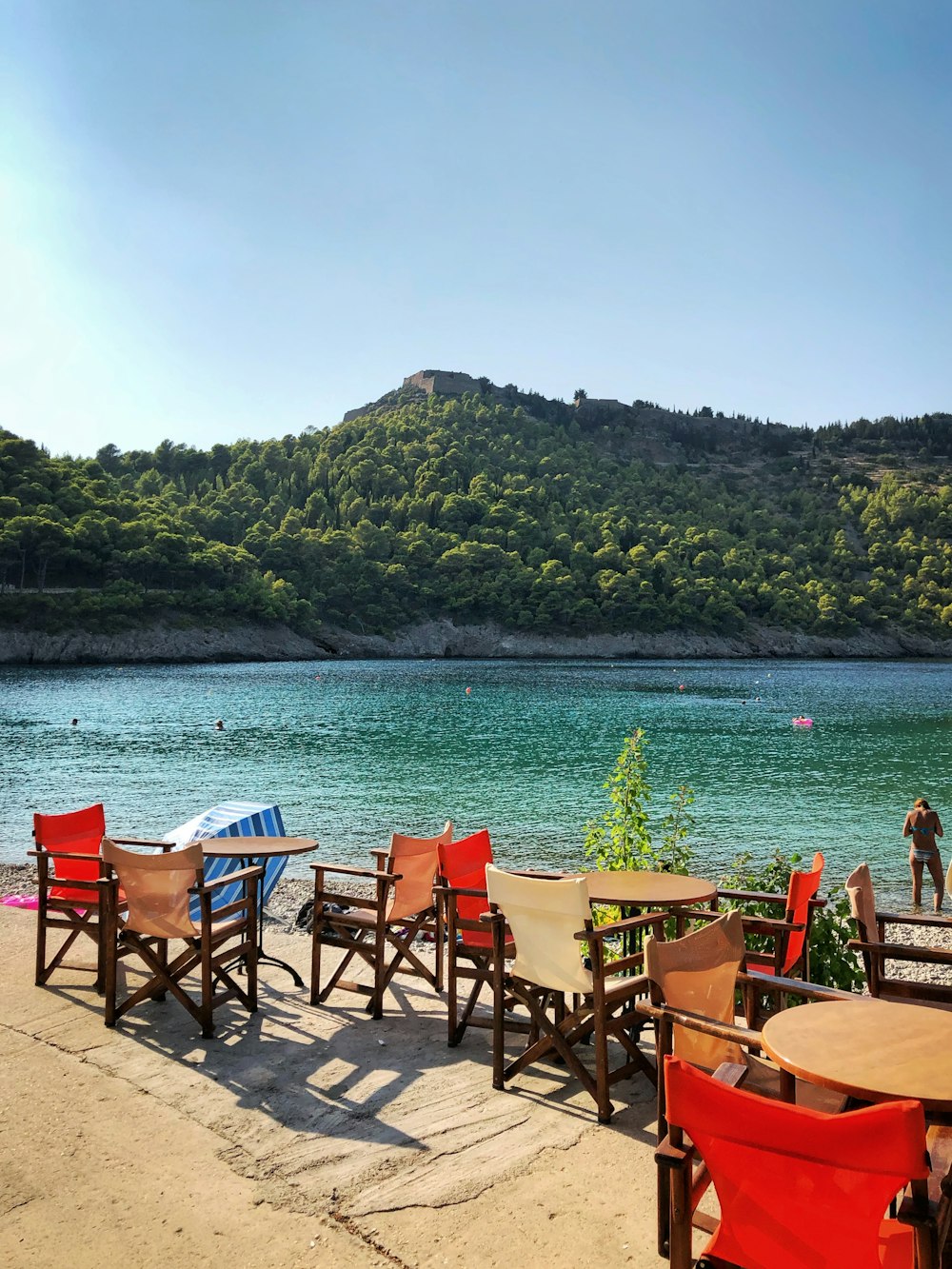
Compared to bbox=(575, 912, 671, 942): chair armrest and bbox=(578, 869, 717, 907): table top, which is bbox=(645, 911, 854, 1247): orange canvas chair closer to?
bbox=(575, 912, 671, 942): chair armrest

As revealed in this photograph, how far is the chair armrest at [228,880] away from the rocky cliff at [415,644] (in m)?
85.1

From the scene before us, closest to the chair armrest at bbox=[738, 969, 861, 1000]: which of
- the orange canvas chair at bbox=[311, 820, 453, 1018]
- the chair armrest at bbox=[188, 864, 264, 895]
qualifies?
the orange canvas chair at bbox=[311, 820, 453, 1018]

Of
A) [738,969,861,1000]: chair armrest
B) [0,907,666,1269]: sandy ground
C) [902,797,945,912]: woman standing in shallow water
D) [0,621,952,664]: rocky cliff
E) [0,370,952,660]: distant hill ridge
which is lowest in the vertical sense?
[0,621,952,664]: rocky cliff

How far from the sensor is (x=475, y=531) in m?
129

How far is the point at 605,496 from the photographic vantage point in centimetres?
14675

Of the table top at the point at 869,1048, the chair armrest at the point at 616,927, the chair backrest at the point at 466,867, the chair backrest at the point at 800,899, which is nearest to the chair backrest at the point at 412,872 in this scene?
the chair backrest at the point at 466,867

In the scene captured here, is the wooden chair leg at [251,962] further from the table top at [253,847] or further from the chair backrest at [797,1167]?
the chair backrest at [797,1167]

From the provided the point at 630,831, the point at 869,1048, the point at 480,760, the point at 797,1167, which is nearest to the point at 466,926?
the point at 630,831

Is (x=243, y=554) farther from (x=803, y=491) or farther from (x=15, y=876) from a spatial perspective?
(x=803, y=491)

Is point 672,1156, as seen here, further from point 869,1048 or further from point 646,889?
point 646,889

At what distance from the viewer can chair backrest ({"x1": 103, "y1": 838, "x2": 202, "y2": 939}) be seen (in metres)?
4.41

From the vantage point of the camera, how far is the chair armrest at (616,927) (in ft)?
11.5

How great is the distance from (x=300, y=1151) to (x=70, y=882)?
2.41 m

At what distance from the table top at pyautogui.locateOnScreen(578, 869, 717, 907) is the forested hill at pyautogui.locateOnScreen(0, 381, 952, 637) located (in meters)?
87.1
